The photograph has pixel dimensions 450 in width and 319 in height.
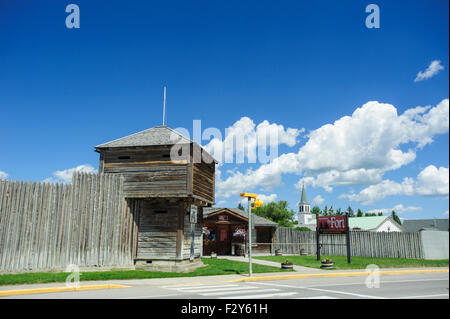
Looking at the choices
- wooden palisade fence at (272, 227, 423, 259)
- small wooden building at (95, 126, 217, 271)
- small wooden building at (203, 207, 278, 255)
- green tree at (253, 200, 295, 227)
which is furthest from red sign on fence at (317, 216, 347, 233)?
green tree at (253, 200, 295, 227)

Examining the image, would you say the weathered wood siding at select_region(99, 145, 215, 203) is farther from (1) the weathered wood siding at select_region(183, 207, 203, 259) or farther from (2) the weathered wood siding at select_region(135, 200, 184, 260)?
(1) the weathered wood siding at select_region(183, 207, 203, 259)

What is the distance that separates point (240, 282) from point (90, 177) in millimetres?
9204

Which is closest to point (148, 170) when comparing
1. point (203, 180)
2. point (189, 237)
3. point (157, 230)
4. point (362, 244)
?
point (157, 230)

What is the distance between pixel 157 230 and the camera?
18.2 metres

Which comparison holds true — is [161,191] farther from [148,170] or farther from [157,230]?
[157,230]

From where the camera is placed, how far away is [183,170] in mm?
18078

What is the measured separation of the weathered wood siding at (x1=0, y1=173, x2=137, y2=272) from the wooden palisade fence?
15.0 m

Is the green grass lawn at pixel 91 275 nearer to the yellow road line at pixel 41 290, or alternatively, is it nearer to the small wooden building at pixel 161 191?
the small wooden building at pixel 161 191

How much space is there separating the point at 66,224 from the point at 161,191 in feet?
15.9

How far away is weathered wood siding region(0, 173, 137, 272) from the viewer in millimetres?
14883

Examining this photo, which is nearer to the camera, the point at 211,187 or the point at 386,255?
the point at 211,187
